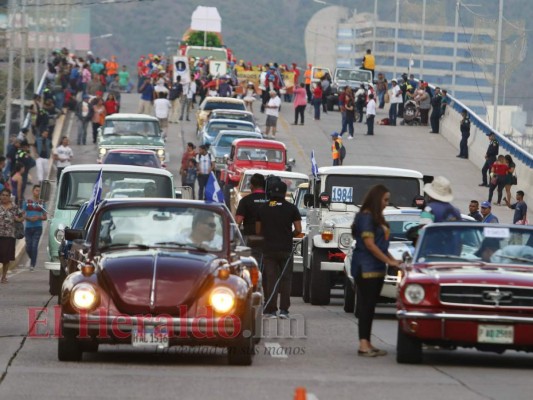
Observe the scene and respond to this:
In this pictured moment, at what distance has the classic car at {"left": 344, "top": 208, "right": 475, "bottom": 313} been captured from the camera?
20234 mm

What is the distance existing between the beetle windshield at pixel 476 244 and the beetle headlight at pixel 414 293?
0.88 meters

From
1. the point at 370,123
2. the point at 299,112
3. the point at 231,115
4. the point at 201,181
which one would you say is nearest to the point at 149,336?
the point at 201,181

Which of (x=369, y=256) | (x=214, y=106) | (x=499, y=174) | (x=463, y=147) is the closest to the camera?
(x=369, y=256)

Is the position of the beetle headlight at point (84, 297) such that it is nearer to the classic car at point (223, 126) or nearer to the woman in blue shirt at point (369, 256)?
the woman in blue shirt at point (369, 256)

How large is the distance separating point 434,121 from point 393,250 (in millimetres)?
42911

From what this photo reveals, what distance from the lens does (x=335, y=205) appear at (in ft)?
80.3

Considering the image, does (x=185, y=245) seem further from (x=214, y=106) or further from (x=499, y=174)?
(x=214, y=106)

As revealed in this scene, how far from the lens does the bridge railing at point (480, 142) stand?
49.1 metres

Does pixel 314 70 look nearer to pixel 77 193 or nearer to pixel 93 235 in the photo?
pixel 77 193

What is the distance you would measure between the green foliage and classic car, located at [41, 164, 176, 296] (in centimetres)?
Result: 8092

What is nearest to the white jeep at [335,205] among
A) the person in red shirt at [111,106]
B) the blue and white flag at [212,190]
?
the blue and white flag at [212,190]

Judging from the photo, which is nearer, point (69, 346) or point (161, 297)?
point (161, 297)

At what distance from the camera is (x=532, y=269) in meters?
15.0

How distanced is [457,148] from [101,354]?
46.2 metres
